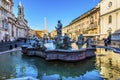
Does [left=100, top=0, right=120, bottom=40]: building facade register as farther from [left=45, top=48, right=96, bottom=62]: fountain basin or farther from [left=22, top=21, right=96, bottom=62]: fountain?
[left=45, top=48, right=96, bottom=62]: fountain basin

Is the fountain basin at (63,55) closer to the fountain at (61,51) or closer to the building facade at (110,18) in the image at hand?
the fountain at (61,51)

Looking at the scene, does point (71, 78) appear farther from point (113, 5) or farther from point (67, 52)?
point (113, 5)

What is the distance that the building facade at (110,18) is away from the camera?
39.1 metres

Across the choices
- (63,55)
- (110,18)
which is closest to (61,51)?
(63,55)

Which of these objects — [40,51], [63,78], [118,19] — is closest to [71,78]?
[63,78]

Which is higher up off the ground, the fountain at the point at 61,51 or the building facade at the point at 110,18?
the building facade at the point at 110,18

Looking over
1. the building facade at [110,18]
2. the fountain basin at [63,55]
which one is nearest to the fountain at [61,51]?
the fountain basin at [63,55]

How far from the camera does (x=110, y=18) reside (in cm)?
4262

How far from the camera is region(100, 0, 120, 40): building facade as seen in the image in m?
39.1

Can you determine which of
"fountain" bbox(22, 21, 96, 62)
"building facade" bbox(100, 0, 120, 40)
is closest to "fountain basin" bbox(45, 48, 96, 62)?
"fountain" bbox(22, 21, 96, 62)

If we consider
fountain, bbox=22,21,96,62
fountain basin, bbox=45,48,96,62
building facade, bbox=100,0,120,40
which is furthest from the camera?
building facade, bbox=100,0,120,40

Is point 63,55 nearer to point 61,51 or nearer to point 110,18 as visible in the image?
point 61,51

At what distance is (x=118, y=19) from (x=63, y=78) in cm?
3318

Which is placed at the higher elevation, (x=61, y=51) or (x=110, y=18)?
(x=110, y=18)
